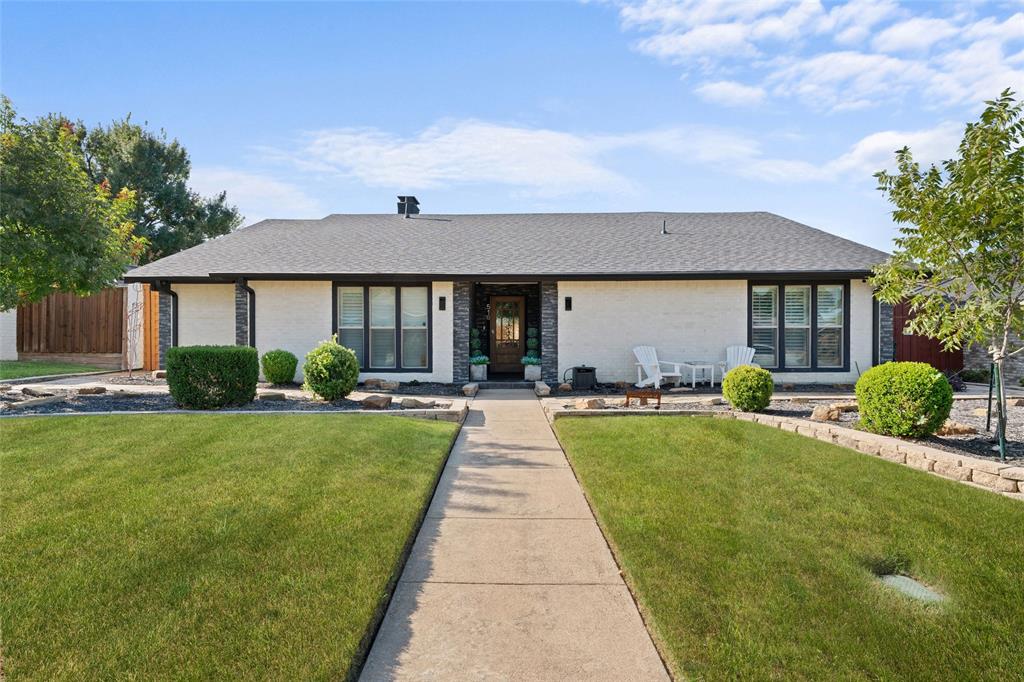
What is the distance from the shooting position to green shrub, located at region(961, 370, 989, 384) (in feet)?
46.2

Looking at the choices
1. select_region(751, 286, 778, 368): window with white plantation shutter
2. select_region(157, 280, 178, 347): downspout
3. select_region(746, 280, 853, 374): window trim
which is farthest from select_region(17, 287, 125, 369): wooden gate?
select_region(751, 286, 778, 368): window with white plantation shutter

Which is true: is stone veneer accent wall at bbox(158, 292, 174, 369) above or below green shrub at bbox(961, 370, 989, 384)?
above

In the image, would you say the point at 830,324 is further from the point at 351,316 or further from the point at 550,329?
the point at 351,316

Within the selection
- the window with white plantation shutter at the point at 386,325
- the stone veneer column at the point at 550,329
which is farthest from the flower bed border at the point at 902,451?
the window with white plantation shutter at the point at 386,325

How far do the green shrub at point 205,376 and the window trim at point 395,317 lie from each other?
163 inches

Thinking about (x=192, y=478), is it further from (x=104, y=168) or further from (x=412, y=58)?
(x=104, y=168)

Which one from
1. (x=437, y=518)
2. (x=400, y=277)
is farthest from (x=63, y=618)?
(x=400, y=277)

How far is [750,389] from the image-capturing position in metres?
9.01

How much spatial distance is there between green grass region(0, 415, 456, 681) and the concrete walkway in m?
0.22

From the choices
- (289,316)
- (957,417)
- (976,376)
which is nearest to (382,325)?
(289,316)

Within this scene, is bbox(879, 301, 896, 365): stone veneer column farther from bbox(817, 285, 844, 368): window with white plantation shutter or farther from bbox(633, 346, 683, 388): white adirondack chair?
bbox(633, 346, 683, 388): white adirondack chair

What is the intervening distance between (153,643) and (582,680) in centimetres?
198

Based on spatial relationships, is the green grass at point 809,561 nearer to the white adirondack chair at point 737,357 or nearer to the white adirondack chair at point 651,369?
the white adirondack chair at point 651,369

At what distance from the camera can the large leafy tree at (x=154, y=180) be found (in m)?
29.8
